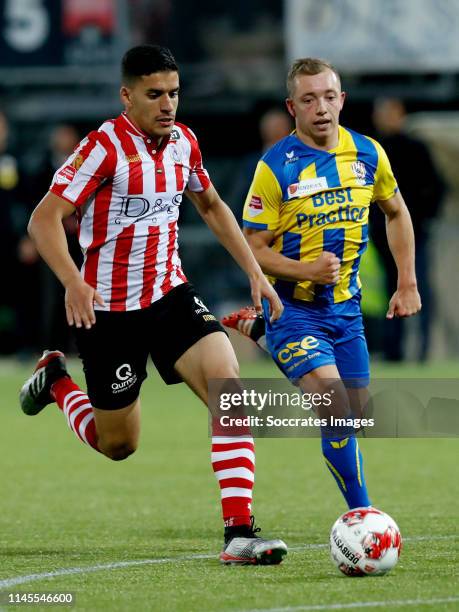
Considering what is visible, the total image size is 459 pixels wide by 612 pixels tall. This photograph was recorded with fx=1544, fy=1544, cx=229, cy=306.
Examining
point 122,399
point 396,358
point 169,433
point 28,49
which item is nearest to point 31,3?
point 28,49

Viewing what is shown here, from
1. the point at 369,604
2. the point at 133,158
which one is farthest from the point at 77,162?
the point at 369,604

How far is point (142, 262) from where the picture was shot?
6.86 metres

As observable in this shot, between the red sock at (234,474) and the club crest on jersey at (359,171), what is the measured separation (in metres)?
1.32

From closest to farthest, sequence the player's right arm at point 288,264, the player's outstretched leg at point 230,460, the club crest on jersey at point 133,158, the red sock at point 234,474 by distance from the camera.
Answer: the player's outstretched leg at point 230,460 < the red sock at point 234,474 < the club crest on jersey at point 133,158 < the player's right arm at point 288,264

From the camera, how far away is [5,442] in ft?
36.8

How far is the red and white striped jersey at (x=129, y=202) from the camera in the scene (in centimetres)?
661

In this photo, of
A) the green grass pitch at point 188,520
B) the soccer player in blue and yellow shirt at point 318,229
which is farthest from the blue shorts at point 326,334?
the green grass pitch at point 188,520

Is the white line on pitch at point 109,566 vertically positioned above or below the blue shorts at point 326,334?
below

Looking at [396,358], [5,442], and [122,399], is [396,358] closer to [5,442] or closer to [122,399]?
[5,442]

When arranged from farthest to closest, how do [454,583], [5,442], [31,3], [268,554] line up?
[31,3] → [5,442] → [268,554] → [454,583]

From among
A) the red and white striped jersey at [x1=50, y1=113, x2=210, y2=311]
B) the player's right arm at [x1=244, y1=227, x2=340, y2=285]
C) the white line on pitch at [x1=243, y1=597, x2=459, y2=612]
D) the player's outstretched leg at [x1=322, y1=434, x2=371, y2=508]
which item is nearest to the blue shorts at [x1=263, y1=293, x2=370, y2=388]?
the player's right arm at [x1=244, y1=227, x2=340, y2=285]

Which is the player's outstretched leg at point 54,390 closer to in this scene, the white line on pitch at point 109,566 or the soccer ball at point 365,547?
the white line on pitch at point 109,566

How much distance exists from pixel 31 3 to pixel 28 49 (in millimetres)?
531

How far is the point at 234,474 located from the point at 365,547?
84 cm
